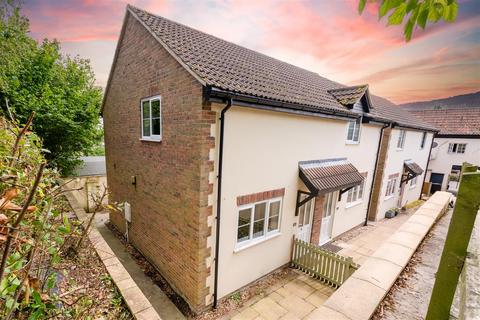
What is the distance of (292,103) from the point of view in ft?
20.6

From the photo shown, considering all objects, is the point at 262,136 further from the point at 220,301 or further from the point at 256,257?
the point at 220,301

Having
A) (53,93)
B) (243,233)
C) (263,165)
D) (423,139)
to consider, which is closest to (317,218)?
(243,233)

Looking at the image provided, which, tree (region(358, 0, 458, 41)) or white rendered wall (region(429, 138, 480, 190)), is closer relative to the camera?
tree (region(358, 0, 458, 41))

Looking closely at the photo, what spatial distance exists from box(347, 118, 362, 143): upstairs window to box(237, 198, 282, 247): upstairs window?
5.29 metres

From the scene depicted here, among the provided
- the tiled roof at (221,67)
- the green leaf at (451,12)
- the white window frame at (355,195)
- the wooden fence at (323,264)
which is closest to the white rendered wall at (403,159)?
the white window frame at (355,195)

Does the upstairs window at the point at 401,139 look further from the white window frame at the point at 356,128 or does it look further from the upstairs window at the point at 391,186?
the white window frame at the point at 356,128

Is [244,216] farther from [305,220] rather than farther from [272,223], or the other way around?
[305,220]

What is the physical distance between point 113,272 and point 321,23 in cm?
965

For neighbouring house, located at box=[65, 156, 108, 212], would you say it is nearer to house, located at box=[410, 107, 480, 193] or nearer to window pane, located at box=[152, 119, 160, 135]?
window pane, located at box=[152, 119, 160, 135]

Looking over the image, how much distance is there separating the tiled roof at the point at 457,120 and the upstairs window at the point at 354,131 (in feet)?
71.8

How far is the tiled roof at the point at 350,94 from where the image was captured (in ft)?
30.3

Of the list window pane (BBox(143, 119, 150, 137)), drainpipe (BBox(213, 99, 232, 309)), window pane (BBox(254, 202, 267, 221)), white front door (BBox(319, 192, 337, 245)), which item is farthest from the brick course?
window pane (BBox(143, 119, 150, 137))

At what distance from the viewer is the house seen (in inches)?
851

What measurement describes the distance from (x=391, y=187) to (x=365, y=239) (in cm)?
588
